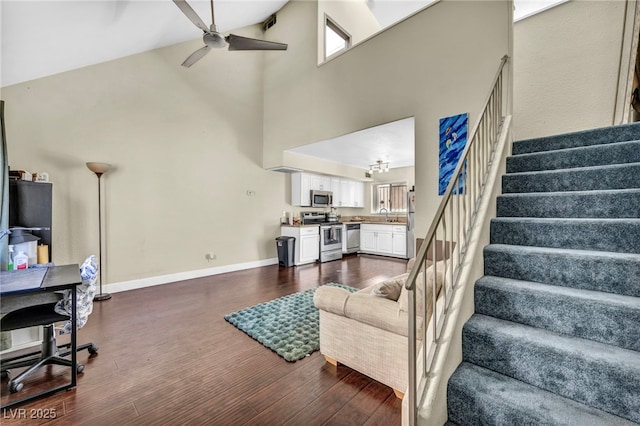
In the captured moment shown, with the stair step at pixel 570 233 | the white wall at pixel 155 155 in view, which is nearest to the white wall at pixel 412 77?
the white wall at pixel 155 155

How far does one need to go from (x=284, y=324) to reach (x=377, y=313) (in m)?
1.39

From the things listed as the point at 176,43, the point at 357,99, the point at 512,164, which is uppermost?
the point at 176,43

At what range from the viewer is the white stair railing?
122 cm

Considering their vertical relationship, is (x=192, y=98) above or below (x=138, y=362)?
above

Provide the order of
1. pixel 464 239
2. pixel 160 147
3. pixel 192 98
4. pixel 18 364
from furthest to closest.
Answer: pixel 192 98 → pixel 160 147 → pixel 18 364 → pixel 464 239

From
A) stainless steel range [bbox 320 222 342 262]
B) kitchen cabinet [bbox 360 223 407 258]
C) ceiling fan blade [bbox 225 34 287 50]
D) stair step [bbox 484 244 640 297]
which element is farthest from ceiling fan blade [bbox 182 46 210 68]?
kitchen cabinet [bbox 360 223 407 258]

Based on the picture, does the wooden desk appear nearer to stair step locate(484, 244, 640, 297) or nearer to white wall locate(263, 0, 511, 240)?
stair step locate(484, 244, 640, 297)

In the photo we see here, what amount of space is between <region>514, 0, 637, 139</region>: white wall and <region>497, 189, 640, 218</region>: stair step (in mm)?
2169

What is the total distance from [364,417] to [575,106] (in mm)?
4303

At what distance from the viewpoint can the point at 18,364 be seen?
2.01 metres

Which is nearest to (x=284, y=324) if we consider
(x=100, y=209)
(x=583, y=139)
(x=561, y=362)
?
(x=561, y=362)

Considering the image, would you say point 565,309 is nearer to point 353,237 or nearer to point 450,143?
point 450,143

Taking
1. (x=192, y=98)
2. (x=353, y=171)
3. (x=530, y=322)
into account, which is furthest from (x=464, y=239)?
(x=353, y=171)

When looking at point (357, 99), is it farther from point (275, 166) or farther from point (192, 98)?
point (192, 98)
